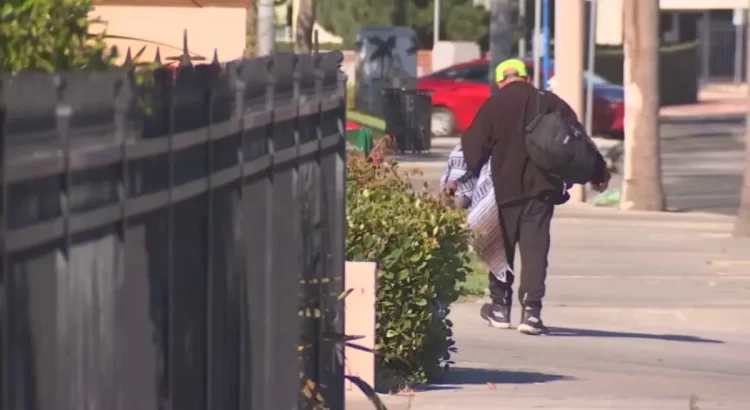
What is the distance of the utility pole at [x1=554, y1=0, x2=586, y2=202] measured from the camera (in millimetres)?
19375

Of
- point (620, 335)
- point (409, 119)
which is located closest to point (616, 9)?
point (409, 119)

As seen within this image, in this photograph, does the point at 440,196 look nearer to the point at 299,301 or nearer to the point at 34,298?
the point at 299,301

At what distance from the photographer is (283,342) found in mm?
5457

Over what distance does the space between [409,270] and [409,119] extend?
2015 centimetres

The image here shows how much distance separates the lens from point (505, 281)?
9836 millimetres

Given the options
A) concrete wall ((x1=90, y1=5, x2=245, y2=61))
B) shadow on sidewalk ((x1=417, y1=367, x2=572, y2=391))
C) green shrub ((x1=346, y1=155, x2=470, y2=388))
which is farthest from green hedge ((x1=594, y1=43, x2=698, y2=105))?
green shrub ((x1=346, y1=155, x2=470, y2=388))

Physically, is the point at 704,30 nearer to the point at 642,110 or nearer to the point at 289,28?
the point at 289,28

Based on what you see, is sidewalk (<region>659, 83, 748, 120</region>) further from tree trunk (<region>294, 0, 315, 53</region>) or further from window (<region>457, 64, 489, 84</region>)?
tree trunk (<region>294, 0, 315, 53</region>)

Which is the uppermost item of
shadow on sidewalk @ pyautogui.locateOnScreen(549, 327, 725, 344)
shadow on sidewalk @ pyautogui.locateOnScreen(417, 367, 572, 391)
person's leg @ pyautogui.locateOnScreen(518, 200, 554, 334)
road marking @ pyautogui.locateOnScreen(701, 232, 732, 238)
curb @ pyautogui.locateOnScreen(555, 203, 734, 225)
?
person's leg @ pyautogui.locateOnScreen(518, 200, 554, 334)

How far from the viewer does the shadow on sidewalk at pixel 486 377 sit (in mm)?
8273

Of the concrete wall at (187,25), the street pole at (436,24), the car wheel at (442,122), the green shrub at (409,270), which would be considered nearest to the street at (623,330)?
the green shrub at (409,270)

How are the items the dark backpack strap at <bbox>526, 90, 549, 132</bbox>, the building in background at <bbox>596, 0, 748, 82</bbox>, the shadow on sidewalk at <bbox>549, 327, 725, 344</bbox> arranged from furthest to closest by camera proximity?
the building in background at <bbox>596, 0, 748, 82</bbox>
the shadow on sidewalk at <bbox>549, 327, 725, 344</bbox>
the dark backpack strap at <bbox>526, 90, 549, 132</bbox>

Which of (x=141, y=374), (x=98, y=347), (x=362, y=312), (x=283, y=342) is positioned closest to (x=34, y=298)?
(x=98, y=347)

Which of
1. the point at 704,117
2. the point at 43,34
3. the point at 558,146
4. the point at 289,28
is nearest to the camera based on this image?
the point at 43,34
